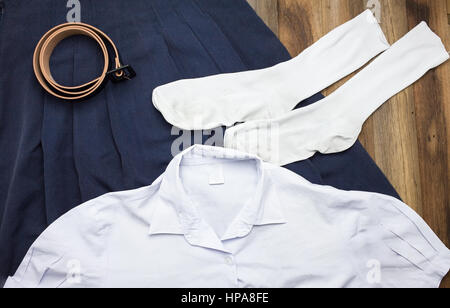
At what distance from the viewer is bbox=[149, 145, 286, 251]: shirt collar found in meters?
0.92

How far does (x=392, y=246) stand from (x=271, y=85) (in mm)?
549

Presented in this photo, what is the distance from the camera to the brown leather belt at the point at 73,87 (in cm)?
102

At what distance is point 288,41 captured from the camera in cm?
117

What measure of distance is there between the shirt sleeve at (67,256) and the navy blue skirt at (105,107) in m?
0.06

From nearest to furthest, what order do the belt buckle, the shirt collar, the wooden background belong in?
1. the shirt collar
2. the belt buckle
3. the wooden background

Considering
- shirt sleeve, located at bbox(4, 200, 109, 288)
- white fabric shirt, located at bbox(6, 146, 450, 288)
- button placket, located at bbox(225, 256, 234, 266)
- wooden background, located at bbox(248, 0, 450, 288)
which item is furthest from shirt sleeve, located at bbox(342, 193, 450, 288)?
shirt sleeve, located at bbox(4, 200, 109, 288)

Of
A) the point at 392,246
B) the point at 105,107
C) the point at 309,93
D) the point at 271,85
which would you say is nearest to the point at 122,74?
the point at 105,107

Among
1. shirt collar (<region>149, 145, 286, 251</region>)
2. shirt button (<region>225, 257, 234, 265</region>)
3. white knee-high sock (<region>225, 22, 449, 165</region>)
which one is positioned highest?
white knee-high sock (<region>225, 22, 449, 165</region>)

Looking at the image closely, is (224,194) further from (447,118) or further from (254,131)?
(447,118)

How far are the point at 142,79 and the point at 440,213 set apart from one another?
0.98m

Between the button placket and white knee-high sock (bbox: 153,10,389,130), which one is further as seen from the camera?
white knee-high sock (bbox: 153,10,389,130)

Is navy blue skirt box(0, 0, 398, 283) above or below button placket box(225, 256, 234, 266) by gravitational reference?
above

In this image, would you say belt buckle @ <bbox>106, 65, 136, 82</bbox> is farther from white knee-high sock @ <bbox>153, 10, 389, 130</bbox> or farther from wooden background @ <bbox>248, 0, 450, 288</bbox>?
wooden background @ <bbox>248, 0, 450, 288</bbox>
